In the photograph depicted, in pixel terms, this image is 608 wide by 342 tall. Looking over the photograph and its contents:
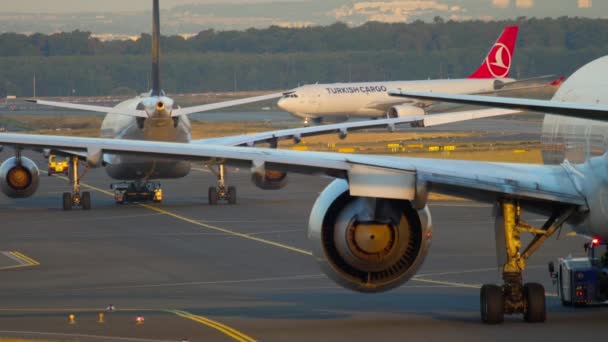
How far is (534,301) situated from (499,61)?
104m

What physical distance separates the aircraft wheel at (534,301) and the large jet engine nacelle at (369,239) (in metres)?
1.58

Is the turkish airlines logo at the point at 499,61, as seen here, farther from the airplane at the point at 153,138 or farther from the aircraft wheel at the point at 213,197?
the aircraft wheel at the point at 213,197

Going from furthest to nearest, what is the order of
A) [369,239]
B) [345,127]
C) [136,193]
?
1. [345,127]
2. [136,193]
3. [369,239]

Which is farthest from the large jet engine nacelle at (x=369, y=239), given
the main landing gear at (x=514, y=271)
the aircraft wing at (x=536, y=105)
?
the aircraft wing at (x=536, y=105)

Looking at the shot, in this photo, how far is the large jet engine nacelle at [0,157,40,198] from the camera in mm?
41219

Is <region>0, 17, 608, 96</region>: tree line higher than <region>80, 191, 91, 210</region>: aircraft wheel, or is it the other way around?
<region>0, 17, 608, 96</region>: tree line

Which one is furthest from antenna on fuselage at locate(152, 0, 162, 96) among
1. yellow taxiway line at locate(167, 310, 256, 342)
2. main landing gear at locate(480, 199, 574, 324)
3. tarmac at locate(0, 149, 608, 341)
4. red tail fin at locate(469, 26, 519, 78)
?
red tail fin at locate(469, 26, 519, 78)

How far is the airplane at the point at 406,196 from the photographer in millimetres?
16750

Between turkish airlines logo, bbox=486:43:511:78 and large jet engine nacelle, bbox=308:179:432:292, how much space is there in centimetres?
10408

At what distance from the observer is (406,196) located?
16.8 m

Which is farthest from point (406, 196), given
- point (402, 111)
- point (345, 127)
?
point (402, 111)

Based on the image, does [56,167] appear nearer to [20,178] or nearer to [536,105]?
[20,178]

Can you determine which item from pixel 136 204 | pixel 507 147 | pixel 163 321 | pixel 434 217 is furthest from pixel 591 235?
pixel 507 147

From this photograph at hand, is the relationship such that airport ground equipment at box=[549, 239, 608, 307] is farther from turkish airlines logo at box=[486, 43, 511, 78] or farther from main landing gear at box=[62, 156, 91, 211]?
turkish airlines logo at box=[486, 43, 511, 78]
